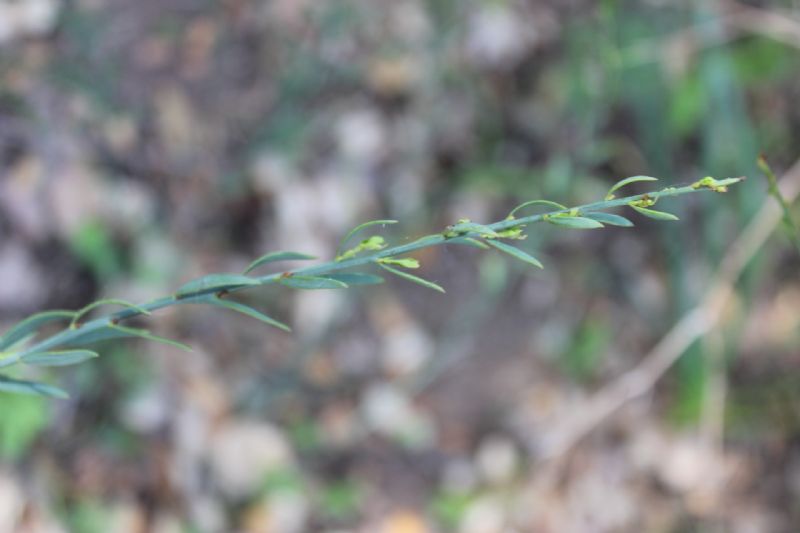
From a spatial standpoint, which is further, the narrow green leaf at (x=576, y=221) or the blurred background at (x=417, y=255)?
the blurred background at (x=417, y=255)

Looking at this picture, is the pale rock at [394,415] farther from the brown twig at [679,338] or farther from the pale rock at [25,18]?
the pale rock at [25,18]

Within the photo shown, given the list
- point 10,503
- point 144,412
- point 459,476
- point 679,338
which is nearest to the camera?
point 10,503

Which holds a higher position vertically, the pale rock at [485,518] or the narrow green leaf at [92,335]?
the pale rock at [485,518]

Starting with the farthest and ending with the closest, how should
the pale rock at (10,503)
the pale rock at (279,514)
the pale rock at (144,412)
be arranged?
the pale rock at (279,514)
the pale rock at (144,412)
the pale rock at (10,503)

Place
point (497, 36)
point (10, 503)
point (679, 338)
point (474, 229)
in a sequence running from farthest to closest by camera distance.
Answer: point (497, 36) → point (679, 338) → point (10, 503) → point (474, 229)

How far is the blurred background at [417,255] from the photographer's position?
1.69 metres

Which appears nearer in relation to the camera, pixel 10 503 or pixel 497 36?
pixel 10 503

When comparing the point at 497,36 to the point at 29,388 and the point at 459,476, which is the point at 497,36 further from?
the point at 29,388

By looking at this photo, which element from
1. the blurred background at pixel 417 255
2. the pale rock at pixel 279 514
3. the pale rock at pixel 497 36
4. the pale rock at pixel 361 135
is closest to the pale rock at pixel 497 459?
the blurred background at pixel 417 255

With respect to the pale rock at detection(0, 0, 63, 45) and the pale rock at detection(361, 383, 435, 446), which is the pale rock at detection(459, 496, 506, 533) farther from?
the pale rock at detection(0, 0, 63, 45)

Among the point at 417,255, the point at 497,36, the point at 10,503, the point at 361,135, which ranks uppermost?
the point at 497,36

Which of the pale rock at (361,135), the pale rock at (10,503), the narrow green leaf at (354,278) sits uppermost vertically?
the pale rock at (361,135)

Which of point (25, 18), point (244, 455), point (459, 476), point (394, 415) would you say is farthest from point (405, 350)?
point (25, 18)

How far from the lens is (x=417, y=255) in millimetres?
2072
